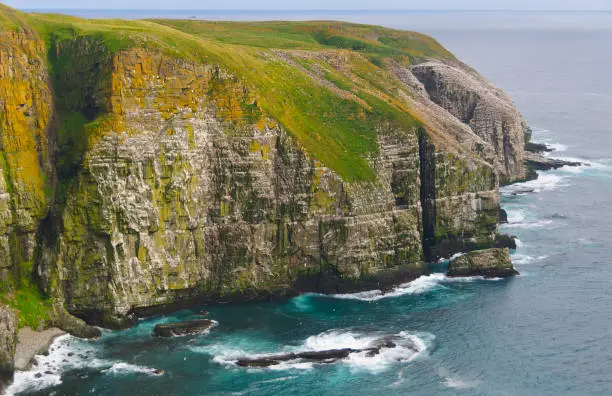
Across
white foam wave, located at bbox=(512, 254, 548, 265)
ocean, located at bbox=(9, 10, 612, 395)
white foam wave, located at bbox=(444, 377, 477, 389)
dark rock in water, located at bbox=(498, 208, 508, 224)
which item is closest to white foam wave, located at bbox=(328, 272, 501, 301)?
ocean, located at bbox=(9, 10, 612, 395)

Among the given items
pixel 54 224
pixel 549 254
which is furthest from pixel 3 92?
pixel 549 254

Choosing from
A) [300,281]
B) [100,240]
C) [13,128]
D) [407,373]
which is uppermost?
[13,128]

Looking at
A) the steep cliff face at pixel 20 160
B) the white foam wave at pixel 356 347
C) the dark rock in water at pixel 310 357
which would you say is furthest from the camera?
the steep cliff face at pixel 20 160

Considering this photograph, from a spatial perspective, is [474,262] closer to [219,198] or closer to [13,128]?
[219,198]

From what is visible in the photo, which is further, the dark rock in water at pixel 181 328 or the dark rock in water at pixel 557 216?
the dark rock in water at pixel 557 216

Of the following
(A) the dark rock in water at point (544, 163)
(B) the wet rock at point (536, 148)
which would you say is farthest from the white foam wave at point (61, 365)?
(B) the wet rock at point (536, 148)

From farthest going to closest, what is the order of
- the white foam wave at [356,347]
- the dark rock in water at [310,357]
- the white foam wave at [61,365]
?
the white foam wave at [356,347] → the dark rock in water at [310,357] → the white foam wave at [61,365]

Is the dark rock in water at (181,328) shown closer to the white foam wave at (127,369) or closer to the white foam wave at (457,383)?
the white foam wave at (127,369)
